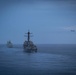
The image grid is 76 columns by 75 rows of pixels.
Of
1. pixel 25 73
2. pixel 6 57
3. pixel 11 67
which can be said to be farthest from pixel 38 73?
pixel 6 57

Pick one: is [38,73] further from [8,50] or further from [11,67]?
[8,50]

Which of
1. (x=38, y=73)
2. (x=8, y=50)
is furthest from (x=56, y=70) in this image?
(x=8, y=50)

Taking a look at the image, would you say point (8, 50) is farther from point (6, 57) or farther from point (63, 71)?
point (63, 71)

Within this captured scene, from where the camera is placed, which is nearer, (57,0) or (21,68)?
(57,0)

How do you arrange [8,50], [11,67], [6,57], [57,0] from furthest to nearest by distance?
[8,50]
[6,57]
[11,67]
[57,0]

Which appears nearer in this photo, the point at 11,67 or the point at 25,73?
the point at 25,73

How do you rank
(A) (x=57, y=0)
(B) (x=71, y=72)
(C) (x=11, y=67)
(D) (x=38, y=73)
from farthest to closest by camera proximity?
(C) (x=11, y=67), (B) (x=71, y=72), (D) (x=38, y=73), (A) (x=57, y=0)

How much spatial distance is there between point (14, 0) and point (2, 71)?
1.91 meters

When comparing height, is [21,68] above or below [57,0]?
below

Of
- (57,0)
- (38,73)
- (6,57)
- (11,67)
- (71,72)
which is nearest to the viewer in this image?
(57,0)

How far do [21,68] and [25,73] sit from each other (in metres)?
0.73

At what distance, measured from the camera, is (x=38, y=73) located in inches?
235

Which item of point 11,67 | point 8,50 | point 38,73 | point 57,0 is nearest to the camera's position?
point 57,0

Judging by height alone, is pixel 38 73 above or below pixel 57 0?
below
